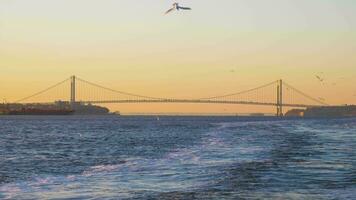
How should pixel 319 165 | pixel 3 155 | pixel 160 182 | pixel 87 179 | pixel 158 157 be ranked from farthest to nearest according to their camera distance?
pixel 3 155
pixel 158 157
pixel 319 165
pixel 87 179
pixel 160 182

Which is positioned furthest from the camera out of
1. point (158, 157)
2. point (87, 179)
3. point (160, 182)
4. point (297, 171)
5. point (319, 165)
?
point (158, 157)

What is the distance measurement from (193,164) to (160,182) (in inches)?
258

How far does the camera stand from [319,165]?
2605 cm

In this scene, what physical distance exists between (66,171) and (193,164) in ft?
15.5

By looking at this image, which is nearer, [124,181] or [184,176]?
[124,181]

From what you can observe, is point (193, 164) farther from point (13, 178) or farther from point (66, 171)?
point (13, 178)

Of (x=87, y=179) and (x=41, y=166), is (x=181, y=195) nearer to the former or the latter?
(x=87, y=179)

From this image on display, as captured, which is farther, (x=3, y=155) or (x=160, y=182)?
(x=3, y=155)

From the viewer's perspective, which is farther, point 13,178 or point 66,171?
point 66,171

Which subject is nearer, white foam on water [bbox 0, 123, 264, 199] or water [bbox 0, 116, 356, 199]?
water [bbox 0, 116, 356, 199]

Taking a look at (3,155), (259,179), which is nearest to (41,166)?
(3,155)

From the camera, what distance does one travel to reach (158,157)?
3184 cm

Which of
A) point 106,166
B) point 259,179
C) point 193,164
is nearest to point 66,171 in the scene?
point 106,166

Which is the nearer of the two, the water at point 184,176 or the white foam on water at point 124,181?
the water at point 184,176
